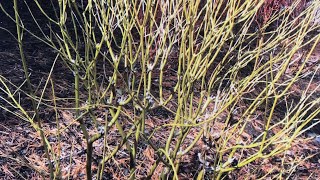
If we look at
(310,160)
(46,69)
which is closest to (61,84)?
(46,69)

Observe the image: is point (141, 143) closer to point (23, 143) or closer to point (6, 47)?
point (23, 143)

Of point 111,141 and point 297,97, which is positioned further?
point 297,97

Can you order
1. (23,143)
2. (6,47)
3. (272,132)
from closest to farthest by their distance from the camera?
(23,143)
(272,132)
(6,47)

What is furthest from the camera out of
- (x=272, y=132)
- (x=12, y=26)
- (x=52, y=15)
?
(x=52, y=15)

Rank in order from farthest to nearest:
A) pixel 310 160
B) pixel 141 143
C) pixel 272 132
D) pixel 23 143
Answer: pixel 272 132
pixel 310 160
pixel 141 143
pixel 23 143

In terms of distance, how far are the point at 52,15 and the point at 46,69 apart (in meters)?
1.05

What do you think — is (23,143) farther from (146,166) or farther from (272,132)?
(272,132)

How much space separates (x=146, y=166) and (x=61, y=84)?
1.02 metres

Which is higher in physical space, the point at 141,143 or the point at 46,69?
the point at 46,69

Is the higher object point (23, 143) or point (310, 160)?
point (23, 143)

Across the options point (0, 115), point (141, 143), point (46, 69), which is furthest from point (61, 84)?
point (141, 143)

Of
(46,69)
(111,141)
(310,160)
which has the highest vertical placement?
(46,69)

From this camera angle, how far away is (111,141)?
256 cm

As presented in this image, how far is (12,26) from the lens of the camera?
3641 mm
